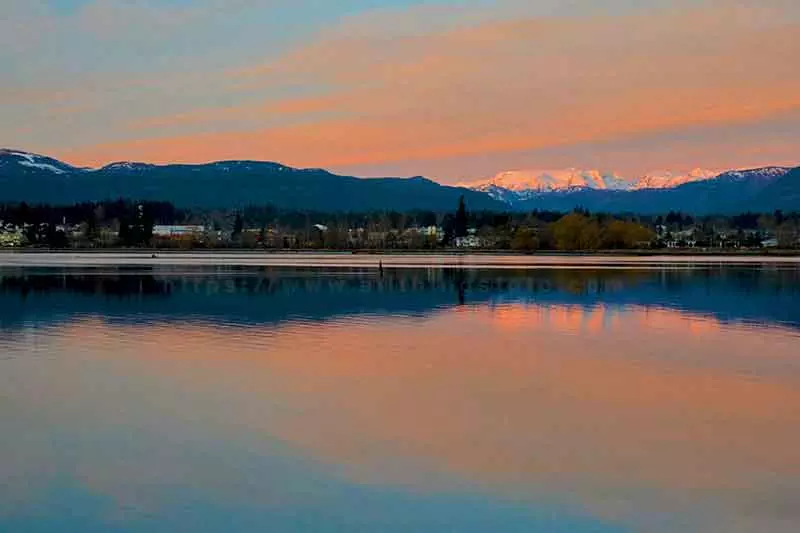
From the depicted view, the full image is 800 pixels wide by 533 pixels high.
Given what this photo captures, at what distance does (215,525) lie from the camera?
747cm

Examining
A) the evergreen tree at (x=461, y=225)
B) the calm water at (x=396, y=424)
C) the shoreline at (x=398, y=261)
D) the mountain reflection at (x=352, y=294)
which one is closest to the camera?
the calm water at (x=396, y=424)

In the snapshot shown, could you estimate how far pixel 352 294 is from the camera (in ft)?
→ 103

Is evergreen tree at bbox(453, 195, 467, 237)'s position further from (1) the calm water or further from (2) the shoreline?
(1) the calm water

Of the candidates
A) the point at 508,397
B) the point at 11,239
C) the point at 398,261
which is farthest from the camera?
the point at 11,239

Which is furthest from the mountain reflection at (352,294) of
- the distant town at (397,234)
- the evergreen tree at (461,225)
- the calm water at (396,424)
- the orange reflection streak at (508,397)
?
the evergreen tree at (461,225)

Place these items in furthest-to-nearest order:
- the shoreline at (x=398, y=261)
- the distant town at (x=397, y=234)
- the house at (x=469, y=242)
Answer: the house at (x=469, y=242) → the distant town at (x=397, y=234) → the shoreline at (x=398, y=261)

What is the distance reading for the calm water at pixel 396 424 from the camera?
7953 millimetres

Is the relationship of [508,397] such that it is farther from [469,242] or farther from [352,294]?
[469,242]

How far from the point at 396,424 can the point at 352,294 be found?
2053cm

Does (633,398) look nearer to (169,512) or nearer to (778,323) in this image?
(169,512)

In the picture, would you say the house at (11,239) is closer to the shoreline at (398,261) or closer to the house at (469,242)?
the shoreline at (398,261)

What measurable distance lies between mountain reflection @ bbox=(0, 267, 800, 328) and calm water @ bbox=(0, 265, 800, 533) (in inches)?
54.3

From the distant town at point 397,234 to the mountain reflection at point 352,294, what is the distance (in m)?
59.5

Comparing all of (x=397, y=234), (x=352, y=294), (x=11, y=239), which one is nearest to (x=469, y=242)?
(x=397, y=234)
